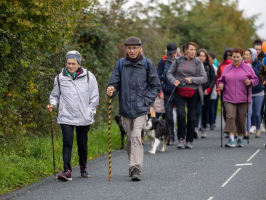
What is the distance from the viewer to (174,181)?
979cm

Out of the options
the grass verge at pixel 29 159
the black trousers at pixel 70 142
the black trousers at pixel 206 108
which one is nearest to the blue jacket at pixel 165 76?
the grass verge at pixel 29 159

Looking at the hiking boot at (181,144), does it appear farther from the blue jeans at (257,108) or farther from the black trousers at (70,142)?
the black trousers at (70,142)

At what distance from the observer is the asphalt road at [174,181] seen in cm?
870

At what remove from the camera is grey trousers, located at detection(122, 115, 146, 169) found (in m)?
9.96

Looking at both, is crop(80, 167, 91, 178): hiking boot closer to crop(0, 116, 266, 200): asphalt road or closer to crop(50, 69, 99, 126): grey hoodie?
crop(0, 116, 266, 200): asphalt road

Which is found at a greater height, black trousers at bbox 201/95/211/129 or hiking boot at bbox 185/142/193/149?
black trousers at bbox 201/95/211/129

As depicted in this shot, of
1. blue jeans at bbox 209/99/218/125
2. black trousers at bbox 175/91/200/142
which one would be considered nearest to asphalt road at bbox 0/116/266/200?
black trousers at bbox 175/91/200/142

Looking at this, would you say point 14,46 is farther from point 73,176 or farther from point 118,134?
point 118,134

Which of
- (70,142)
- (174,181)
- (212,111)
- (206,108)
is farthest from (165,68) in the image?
(174,181)

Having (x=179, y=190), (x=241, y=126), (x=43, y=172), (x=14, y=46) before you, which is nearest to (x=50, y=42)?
(x=14, y=46)

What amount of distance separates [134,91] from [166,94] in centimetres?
486

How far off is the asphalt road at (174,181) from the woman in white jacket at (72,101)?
61cm

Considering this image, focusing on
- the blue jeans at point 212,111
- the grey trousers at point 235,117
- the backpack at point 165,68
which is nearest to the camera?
the grey trousers at point 235,117

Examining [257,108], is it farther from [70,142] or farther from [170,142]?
[70,142]
